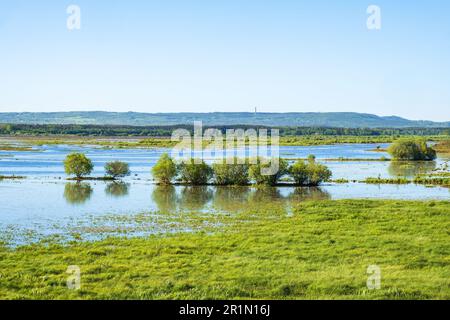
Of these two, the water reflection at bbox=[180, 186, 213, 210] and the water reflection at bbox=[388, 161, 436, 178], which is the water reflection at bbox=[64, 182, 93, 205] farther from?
the water reflection at bbox=[388, 161, 436, 178]

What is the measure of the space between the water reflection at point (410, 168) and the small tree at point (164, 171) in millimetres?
24067

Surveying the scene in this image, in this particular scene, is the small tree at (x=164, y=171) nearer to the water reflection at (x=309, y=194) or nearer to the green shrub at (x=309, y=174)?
the green shrub at (x=309, y=174)

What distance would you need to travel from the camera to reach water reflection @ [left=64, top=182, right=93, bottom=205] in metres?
41.0

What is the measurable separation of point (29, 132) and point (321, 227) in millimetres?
157869

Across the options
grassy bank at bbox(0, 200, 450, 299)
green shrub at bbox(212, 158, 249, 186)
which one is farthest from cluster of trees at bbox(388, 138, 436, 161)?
grassy bank at bbox(0, 200, 450, 299)

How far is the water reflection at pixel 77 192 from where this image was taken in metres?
41.0

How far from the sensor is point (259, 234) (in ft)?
87.2

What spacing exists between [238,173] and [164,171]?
22.2 ft

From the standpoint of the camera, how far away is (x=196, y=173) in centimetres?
5359

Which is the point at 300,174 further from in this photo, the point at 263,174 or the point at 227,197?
the point at 227,197

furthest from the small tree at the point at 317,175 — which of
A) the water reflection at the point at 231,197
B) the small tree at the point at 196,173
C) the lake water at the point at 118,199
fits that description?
the small tree at the point at 196,173

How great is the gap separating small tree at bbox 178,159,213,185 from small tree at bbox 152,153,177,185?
1.08 m
